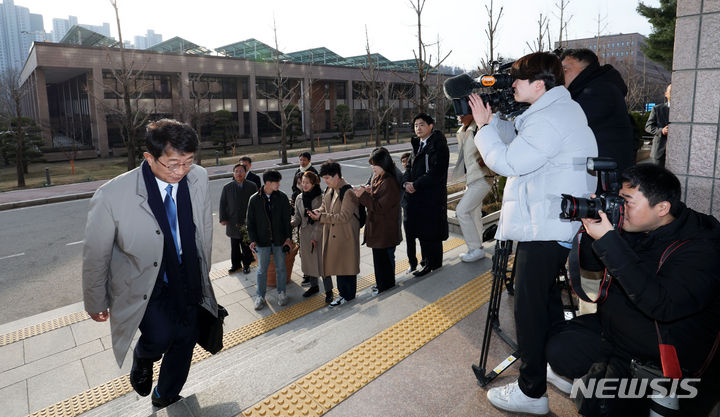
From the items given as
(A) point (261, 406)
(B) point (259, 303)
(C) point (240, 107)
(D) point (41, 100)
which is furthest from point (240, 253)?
(C) point (240, 107)

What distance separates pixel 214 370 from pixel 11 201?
1526cm

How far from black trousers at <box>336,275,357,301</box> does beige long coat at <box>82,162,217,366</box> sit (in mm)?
3037

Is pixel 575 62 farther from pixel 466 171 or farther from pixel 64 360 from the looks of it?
pixel 64 360

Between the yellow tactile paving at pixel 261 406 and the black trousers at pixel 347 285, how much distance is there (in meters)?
0.37

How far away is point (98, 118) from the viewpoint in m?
31.1

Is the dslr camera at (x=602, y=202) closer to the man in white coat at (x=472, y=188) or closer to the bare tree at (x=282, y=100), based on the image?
the man in white coat at (x=472, y=188)

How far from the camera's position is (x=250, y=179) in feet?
24.9

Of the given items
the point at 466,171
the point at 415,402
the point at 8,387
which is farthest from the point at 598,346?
the point at 8,387

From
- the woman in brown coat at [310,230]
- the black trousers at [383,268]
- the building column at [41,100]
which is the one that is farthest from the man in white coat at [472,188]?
the building column at [41,100]

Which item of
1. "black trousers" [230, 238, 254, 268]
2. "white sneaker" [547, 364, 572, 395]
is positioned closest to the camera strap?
"white sneaker" [547, 364, 572, 395]

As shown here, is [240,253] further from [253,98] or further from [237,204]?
[253,98]

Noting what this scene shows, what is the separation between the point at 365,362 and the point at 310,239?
110 inches

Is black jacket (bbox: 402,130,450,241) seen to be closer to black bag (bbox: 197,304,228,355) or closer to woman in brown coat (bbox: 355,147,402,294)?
woman in brown coat (bbox: 355,147,402,294)

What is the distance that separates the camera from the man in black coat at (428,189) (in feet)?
17.9
